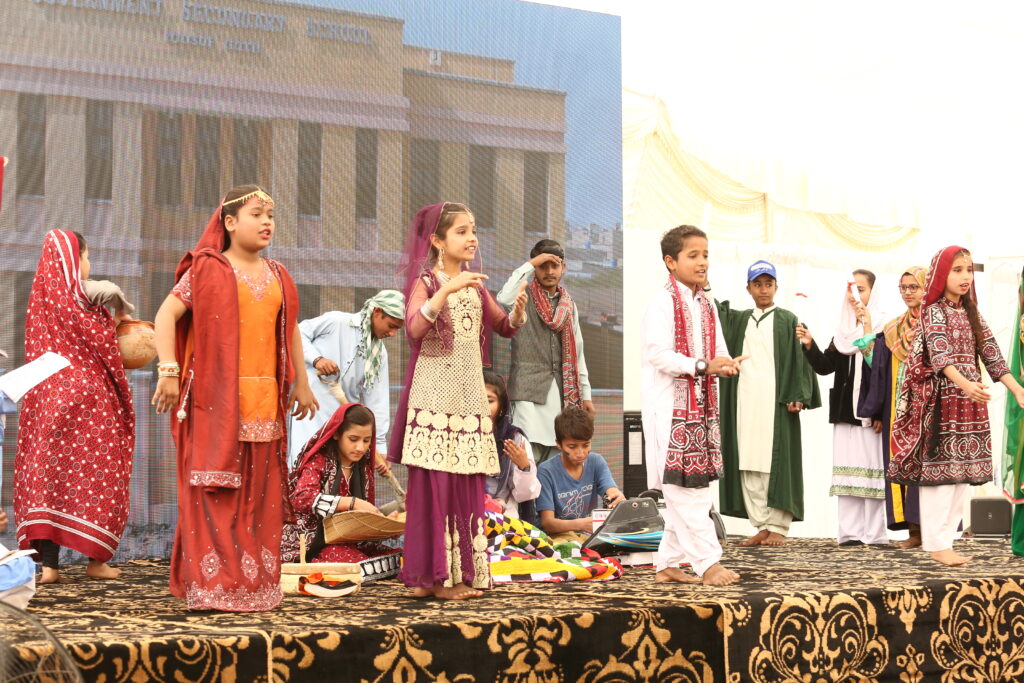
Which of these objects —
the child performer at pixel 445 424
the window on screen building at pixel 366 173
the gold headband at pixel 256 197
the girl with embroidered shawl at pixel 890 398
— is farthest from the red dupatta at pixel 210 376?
the girl with embroidered shawl at pixel 890 398

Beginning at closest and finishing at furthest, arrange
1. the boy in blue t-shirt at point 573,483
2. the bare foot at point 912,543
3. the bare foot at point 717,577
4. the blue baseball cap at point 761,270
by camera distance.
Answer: the bare foot at point 717,577
the boy in blue t-shirt at point 573,483
the bare foot at point 912,543
the blue baseball cap at point 761,270

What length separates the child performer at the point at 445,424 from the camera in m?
3.98

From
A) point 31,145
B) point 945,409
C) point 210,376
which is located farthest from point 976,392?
point 31,145

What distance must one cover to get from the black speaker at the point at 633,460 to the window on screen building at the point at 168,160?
10.3 ft

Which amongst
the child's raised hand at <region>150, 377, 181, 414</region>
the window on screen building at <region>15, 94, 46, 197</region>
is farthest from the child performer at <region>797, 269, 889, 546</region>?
the window on screen building at <region>15, 94, 46, 197</region>

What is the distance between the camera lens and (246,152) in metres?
6.50

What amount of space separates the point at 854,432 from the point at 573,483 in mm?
2064

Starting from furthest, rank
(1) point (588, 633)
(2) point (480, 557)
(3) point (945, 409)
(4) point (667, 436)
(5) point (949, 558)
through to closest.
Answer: (3) point (945, 409) < (5) point (949, 558) < (4) point (667, 436) < (2) point (480, 557) < (1) point (588, 633)

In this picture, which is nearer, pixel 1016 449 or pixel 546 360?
pixel 1016 449

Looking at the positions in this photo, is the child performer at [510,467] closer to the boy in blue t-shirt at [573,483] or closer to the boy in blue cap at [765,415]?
the boy in blue t-shirt at [573,483]

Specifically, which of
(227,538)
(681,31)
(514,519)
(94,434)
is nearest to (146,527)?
Answer: (94,434)

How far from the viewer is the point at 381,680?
3193 millimetres

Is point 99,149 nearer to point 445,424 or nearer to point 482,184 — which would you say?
point 482,184

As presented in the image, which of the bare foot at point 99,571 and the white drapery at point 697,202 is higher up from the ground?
the white drapery at point 697,202
